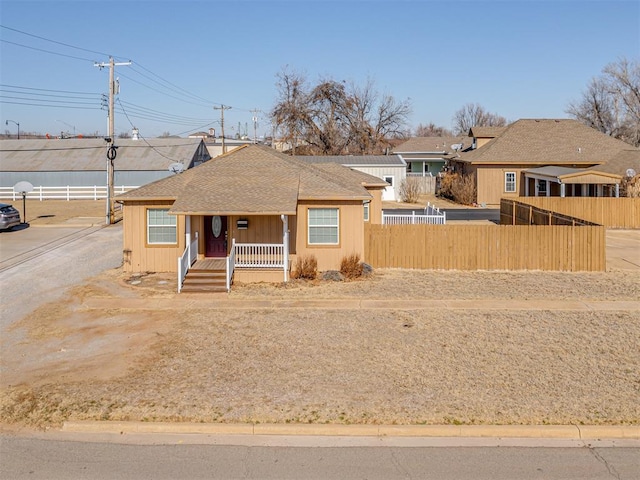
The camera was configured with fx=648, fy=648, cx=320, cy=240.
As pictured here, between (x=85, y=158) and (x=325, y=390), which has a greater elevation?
(x=85, y=158)

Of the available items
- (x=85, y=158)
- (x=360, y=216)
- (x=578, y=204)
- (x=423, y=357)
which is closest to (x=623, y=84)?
(x=578, y=204)

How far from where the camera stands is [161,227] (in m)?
22.5

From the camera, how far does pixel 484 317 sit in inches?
644

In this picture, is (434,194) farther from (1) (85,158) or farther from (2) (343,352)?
(2) (343,352)

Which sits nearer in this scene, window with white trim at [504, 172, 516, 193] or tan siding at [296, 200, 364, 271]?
tan siding at [296, 200, 364, 271]

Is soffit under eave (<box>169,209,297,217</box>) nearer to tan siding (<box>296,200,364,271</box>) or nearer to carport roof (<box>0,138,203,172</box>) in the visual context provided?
tan siding (<box>296,200,364,271</box>)

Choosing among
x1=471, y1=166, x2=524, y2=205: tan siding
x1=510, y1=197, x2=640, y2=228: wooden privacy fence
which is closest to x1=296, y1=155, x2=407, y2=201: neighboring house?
x1=471, y1=166, x2=524, y2=205: tan siding

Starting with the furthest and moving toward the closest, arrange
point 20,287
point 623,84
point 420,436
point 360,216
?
point 623,84
point 360,216
point 20,287
point 420,436

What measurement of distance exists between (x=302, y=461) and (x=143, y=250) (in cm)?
1543

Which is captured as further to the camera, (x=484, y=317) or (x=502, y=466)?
(x=484, y=317)

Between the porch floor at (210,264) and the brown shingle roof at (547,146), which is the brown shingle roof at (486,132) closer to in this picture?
the brown shingle roof at (547,146)

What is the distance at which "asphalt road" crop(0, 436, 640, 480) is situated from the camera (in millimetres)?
8156

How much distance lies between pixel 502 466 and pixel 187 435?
4.44 m

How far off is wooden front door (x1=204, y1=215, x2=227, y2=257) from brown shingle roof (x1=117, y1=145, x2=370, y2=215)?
1.11 metres
